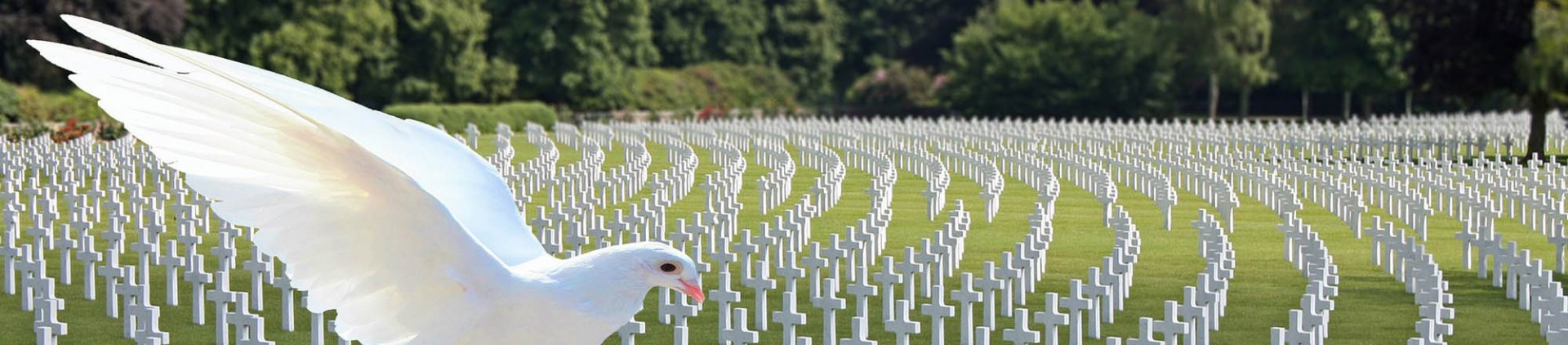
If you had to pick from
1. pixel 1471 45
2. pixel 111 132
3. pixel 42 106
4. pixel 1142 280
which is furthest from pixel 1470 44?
pixel 42 106

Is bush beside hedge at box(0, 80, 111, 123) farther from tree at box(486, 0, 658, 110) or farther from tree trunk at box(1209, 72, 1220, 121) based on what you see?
tree trunk at box(1209, 72, 1220, 121)

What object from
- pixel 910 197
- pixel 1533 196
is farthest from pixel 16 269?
pixel 1533 196

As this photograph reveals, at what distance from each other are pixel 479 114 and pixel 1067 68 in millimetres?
25755

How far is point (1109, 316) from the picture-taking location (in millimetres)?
13141

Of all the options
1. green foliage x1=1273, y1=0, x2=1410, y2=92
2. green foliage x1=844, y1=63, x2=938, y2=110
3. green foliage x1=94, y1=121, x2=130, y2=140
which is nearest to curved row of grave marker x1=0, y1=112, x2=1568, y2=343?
green foliage x1=94, y1=121, x2=130, y2=140

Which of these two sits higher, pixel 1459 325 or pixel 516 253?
pixel 516 253

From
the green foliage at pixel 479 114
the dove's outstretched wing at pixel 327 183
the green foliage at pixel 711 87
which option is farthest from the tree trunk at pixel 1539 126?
the dove's outstretched wing at pixel 327 183

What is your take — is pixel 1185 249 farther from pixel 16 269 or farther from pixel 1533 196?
pixel 16 269

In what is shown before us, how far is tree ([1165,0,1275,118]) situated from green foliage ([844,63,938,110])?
10436 millimetres

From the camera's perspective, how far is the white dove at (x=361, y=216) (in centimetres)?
620

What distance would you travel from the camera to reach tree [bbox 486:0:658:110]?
70500mm

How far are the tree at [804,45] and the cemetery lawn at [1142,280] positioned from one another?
59459mm

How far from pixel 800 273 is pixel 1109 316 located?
201cm

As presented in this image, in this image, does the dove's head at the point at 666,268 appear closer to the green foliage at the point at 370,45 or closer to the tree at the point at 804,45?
the green foliage at the point at 370,45
